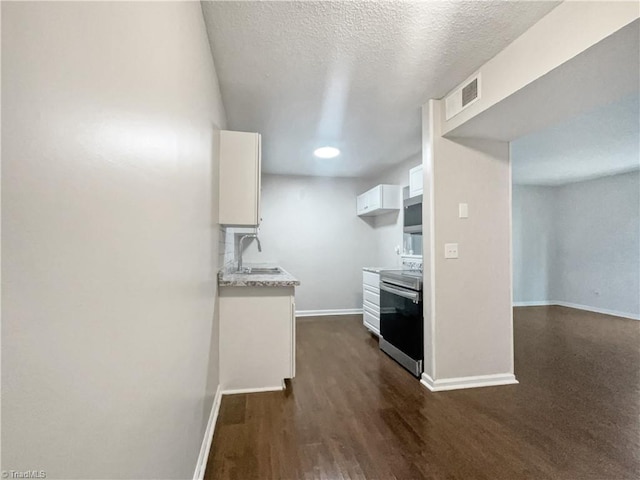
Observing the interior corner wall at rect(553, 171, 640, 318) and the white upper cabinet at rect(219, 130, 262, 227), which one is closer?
the white upper cabinet at rect(219, 130, 262, 227)

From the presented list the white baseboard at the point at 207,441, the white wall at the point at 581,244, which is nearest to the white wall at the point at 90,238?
the white baseboard at the point at 207,441

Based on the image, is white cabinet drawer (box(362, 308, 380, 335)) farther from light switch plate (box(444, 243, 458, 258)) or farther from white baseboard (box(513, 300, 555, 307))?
white baseboard (box(513, 300, 555, 307))

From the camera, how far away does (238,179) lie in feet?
8.42

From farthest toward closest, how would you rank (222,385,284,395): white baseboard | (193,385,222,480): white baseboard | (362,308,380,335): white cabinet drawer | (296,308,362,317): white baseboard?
(296,308,362,317): white baseboard
(362,308,380,335): white cabinet drawer
(222,385,284,395): white baseboard
(193,385,222,480): white baseboard

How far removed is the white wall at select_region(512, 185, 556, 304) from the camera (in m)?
6.44

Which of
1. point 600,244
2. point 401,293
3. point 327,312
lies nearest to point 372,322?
point 401,293

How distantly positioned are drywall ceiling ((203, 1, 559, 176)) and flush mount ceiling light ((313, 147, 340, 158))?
1.87 feet

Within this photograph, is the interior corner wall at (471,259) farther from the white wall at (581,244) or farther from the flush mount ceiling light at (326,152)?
the white wall at (581,244)

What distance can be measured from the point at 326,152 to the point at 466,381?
3038mm

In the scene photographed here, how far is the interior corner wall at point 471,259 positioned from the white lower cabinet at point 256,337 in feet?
4.16

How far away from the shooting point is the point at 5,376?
1.14ft

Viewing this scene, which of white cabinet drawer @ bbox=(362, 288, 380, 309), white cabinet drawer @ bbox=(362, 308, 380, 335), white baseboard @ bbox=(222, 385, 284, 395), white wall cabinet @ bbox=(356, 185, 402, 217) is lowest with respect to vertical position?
white baseboard @ bbox=(222, 385, 284, 395)

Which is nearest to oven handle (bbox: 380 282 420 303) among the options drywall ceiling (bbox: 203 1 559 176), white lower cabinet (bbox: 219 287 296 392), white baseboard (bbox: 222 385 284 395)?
white lower cabinet (bbox: 219 287 296 392)

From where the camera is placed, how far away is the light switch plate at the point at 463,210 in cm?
267
